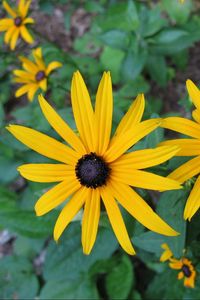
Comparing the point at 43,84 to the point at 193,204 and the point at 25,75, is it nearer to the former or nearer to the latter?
the point at 25,75

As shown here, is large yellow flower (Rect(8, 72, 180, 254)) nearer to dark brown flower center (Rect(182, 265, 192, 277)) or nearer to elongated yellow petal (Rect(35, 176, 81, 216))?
elongated yellow petal (Rect(35, 176, 81, 216))

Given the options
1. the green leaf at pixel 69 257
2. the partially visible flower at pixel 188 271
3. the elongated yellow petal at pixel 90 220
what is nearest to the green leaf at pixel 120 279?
the green leaf at pixel 69 257

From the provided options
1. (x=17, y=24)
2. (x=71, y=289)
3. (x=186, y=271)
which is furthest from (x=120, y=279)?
(x=17, y=24)

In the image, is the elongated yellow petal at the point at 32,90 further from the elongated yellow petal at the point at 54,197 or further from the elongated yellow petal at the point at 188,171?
the elongated yellow petal at the point at 188,171

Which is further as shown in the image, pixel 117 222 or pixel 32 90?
pixel 32 90

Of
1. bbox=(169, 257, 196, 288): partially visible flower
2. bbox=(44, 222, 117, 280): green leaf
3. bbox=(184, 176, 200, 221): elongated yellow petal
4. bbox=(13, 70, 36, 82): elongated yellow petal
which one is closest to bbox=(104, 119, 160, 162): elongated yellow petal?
bbox=(184, 176, 200, 221): elongated yellow petal
